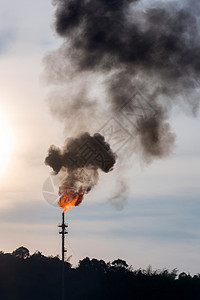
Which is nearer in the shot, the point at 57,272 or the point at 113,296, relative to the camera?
the point at 113,296

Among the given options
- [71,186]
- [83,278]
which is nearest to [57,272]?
[83,278]

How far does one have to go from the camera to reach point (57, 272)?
174875mm

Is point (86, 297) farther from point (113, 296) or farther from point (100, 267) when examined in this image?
point (100, 267)

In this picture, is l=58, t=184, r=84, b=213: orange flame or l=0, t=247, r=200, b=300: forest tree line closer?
l=58, t=184, r=84, b=213: orange flame

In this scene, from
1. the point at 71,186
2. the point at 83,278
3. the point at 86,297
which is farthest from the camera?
the point at 83,278

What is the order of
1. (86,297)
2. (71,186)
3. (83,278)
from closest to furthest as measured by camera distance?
(71,186) < (86,297) < (83,278)

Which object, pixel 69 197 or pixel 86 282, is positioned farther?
pixel 86 282

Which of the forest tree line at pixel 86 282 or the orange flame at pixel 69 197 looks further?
the forest tree line at pixel 86 282

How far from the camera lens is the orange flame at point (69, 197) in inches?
4464

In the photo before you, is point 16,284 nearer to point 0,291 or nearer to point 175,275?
point 0,291

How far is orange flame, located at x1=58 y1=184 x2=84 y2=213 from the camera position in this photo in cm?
11338

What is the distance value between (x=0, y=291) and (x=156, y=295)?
147 feet

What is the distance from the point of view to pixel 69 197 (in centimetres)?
11488

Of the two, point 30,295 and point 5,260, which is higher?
point 5,260
